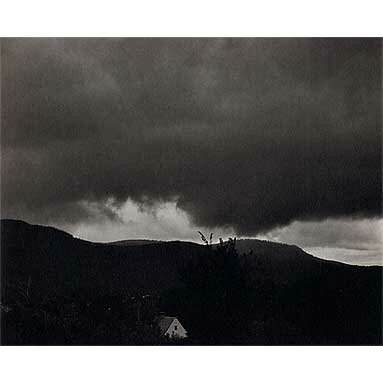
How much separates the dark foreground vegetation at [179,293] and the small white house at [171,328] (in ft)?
0.20

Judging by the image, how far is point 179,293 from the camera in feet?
19.9

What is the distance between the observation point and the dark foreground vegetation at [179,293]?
5953 mm

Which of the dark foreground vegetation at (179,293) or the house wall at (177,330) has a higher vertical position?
the dark foreground vegetation at (179,293)

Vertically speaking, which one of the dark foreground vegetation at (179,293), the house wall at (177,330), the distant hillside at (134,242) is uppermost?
the distant hillside at (134,242)

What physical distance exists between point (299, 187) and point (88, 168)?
1936 mm

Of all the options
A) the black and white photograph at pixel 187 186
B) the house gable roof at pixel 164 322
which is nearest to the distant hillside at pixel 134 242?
the black and white photograph at pixel 187 186

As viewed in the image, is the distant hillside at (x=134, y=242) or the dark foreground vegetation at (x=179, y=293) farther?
the distant hillside at (x=134, y=242)

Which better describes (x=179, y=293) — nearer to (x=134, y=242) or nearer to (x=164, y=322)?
(x=164, y=322)

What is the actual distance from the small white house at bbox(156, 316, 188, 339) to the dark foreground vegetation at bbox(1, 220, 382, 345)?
6 cm

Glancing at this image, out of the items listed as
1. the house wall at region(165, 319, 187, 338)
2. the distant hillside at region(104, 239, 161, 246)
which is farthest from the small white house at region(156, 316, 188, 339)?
the distant hillside at region(104, 239, 161, 246)

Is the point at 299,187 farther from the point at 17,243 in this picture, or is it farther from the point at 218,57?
the point at 17,243

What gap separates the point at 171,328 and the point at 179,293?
319mm

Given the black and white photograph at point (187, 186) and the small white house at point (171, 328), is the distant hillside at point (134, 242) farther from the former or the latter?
the small white house at point (171, 328)
